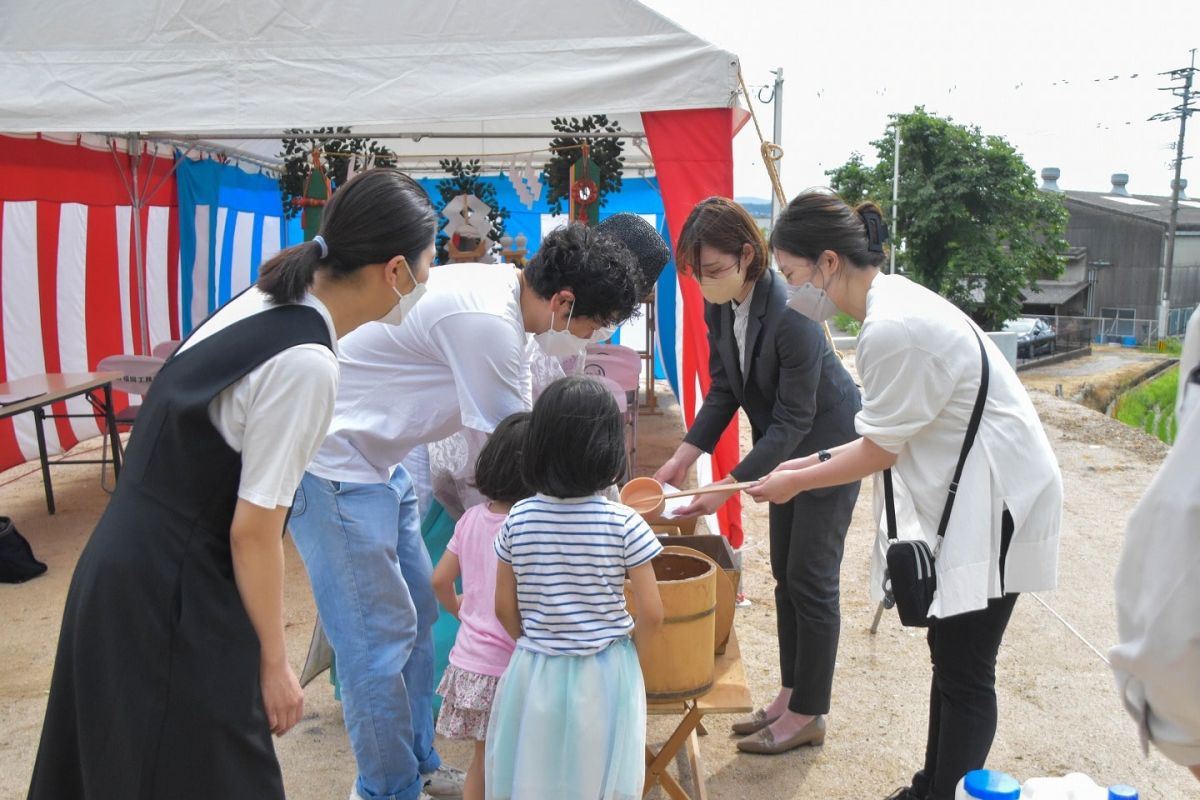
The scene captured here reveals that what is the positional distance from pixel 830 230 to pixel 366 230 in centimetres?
108

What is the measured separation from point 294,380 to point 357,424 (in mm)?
825

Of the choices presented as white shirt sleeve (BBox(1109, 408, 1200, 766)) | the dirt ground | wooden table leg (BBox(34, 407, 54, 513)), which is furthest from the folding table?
white shirt sleeve (BBox(1109, 408, 1200, 766))

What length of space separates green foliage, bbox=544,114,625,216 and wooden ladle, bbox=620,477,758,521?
3.65 meters

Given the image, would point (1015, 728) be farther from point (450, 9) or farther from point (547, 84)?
point (450, 9)

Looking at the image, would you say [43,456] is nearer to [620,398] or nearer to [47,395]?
[47,395]

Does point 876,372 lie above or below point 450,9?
below

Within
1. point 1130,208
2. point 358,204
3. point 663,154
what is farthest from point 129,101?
point 1130,208

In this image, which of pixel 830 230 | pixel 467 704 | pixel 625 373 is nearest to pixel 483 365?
pixel 467 704

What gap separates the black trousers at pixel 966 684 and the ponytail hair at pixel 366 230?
4.53ft

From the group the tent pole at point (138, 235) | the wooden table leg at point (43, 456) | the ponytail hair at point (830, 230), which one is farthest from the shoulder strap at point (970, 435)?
the tent pole at point (138, 235)

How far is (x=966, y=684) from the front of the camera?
213 cm

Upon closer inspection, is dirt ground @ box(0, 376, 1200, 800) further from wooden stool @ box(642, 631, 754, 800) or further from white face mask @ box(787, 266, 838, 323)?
white face mask @ box(787, 266, 838, 323)

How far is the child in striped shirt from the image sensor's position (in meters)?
1.87

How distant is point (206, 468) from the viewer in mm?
1355
